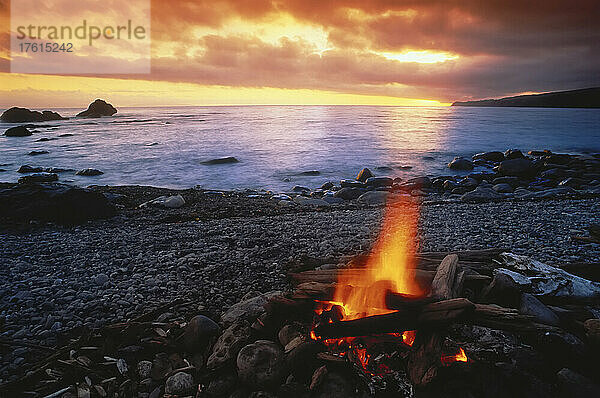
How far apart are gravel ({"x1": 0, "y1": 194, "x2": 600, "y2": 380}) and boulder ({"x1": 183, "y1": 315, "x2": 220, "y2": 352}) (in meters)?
0.88

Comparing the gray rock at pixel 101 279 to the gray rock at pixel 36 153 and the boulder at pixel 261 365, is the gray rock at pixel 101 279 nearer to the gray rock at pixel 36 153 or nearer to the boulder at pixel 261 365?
the boulder at pixel 261 365

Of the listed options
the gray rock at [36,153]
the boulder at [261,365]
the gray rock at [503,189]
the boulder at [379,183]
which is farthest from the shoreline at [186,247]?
the gray rock at [36,153]

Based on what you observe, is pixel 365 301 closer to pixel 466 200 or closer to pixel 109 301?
pixel 109 301

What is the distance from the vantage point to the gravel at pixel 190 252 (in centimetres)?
573

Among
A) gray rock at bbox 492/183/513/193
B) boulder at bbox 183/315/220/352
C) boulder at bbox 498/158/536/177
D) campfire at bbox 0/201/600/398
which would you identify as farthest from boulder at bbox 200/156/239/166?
boulder at bbox 183/315/220/352

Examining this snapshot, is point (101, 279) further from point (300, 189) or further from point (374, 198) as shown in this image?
point (300, 189)

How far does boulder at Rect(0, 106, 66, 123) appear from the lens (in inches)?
3795

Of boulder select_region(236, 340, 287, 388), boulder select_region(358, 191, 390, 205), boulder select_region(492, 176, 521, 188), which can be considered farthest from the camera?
boulder select_region(492, 176, 521, 188)

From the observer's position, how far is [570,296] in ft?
16.3

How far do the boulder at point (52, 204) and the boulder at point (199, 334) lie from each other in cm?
928

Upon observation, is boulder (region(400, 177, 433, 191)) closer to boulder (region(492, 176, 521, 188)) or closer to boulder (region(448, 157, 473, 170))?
boulder (region(492, 176, 521, 188))

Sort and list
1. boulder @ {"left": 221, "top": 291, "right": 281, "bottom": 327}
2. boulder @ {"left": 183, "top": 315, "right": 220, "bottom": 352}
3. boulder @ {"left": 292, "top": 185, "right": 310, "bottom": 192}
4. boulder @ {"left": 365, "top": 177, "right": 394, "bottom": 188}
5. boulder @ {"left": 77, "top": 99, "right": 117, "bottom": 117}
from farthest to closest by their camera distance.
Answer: boulder @ {"left": 77, "top": 99, "right": 117, "bottom": 117}, boulder @ {"left": 365, "top": 177, "right": 394, "bottom": 188}, boulder @ {"left": 292, "top": 185, "right": 310, "bottom": 192}, boulder @ {"left": 221, "top": 291, "right": 281, "bottom": 327}, boulder @ {"left": 183, "top": 315, "right": 220, "bottom": 352}

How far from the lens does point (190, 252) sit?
328 inches

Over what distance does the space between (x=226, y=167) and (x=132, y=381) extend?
2797cm
